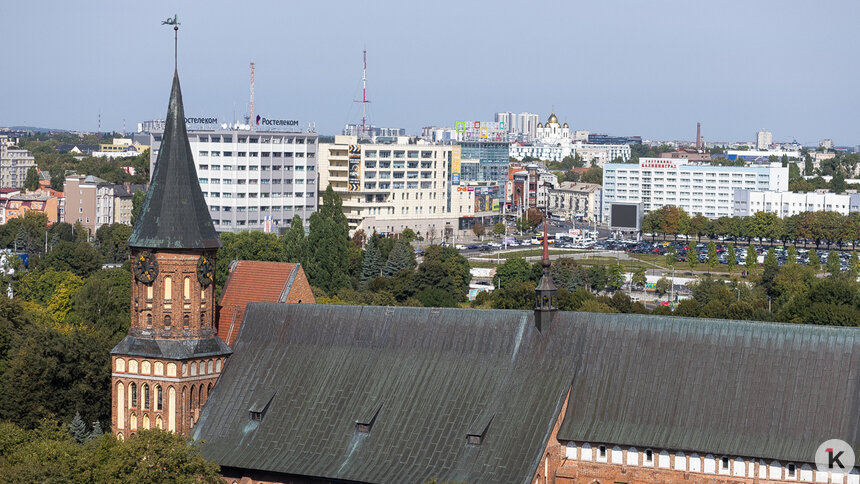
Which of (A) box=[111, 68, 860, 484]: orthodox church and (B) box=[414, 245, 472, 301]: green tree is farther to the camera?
(B) box=[414, 245, 472, 301]: green tree

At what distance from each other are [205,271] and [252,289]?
5.10m

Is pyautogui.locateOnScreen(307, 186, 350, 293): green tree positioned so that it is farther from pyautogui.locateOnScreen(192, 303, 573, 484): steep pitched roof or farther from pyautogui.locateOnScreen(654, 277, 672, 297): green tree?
pyautogui.locateOnScreen(192, 303, 573, 484): steep pitched roof

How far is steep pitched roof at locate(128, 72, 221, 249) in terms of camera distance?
6694 centimetres

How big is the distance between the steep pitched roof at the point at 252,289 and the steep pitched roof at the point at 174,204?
4.40 m

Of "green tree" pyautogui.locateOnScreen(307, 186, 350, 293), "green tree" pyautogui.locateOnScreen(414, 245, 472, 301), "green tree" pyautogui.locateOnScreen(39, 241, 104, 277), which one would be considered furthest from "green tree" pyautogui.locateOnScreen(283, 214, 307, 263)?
"green tree" pyautogui.locateOnScreen(39, 241, 104, 277)

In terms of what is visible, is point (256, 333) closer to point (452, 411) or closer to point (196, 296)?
point (196, 296)

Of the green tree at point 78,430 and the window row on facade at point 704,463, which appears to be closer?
the window row on facade at point 704,463

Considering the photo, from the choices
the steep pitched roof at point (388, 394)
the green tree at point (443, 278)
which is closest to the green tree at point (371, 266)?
the green tree at point (443, 278)

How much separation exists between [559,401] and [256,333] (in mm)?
15871

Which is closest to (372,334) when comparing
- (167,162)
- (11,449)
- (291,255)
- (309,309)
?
(309,309)

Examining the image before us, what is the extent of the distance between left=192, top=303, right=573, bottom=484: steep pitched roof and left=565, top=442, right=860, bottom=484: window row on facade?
6.90 feet

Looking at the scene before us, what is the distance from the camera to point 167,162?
6838cm

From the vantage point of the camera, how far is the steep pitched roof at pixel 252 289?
7112 cm

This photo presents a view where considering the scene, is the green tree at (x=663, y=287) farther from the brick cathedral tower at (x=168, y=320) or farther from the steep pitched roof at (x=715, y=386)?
the steep pitched roof at (x=715, y=386)
